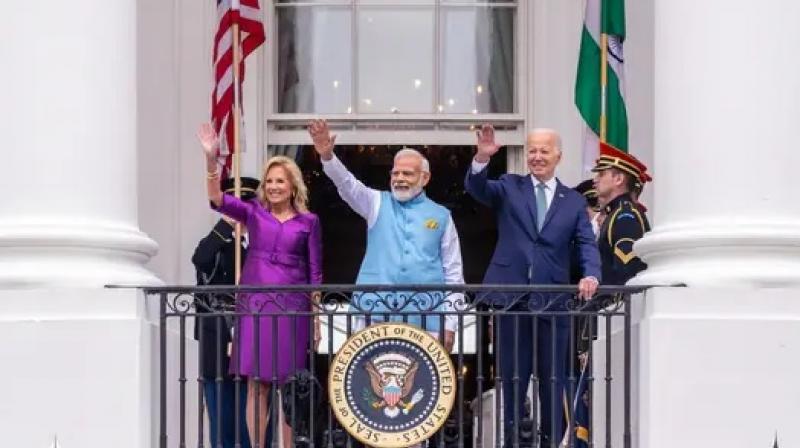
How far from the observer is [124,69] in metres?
11.7

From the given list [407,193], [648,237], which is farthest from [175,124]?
[648,237]

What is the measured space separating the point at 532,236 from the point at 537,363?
28.0 inches

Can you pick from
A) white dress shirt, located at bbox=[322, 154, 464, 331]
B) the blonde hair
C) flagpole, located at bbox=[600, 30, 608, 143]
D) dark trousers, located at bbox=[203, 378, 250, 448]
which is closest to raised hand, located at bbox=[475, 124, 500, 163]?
white dress shirt, located at bbox=[322, 154, 464, 331]

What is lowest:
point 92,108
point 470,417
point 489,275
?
point 470,417

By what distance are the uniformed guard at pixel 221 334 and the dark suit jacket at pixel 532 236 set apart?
5.19 ft

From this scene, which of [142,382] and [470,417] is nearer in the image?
[142,382]

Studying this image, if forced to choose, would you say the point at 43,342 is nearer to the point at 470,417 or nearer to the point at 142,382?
the point at 142,382

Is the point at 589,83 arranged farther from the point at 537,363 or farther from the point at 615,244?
the point at 537,363

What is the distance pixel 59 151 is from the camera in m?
11.4

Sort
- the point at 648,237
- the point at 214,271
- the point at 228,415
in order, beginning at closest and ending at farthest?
the point at 648,237 → the point at 228,415 → the point at 214,271

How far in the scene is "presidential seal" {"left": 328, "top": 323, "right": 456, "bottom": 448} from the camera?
11.6 meters

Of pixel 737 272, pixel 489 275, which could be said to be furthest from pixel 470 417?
pixel 737 272

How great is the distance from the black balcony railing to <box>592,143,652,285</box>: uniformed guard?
323 mm

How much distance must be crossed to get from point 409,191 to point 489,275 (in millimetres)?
638
